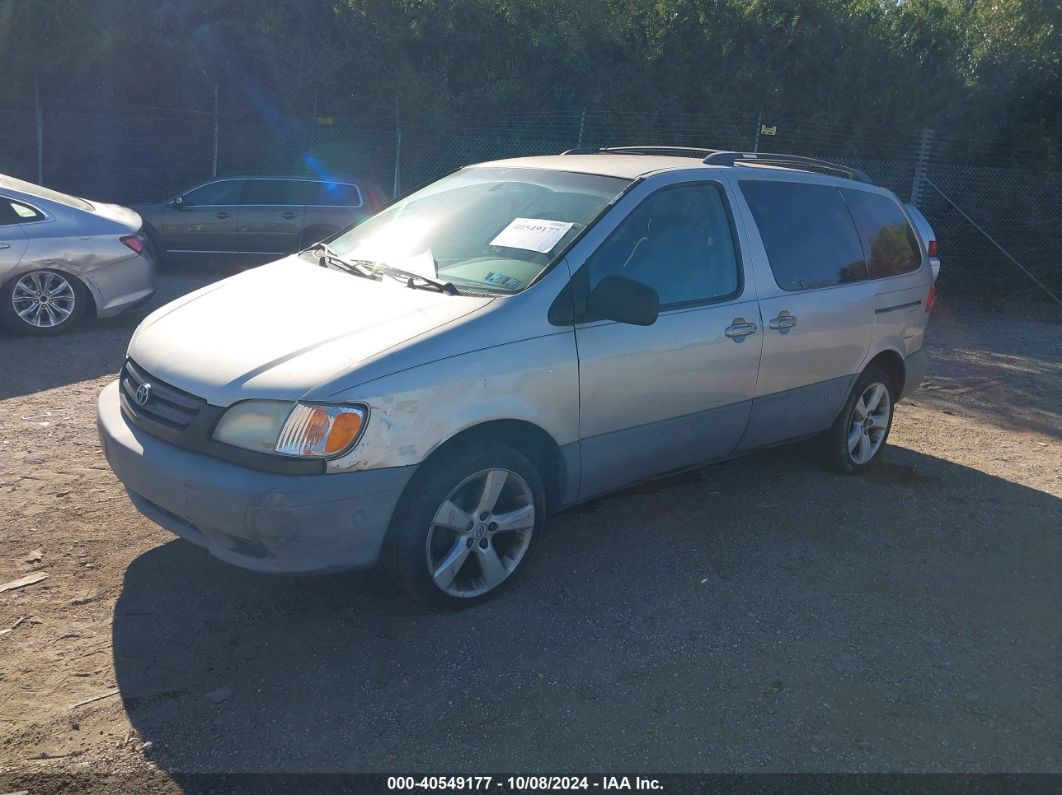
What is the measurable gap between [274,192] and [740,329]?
392 inches

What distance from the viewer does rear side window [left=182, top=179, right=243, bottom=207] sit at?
512 inches

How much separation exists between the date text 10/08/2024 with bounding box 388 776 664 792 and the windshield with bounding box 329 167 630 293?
199 centimetres

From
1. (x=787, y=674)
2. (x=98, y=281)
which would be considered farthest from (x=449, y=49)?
(x=787, y=674)

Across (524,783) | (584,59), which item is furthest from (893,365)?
(584,59)

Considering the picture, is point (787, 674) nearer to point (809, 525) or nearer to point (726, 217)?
point (809, 525)

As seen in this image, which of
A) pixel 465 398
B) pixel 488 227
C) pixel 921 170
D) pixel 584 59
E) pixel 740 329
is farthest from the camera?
pixel 584 59

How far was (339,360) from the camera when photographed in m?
3.61

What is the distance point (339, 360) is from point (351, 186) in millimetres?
10410

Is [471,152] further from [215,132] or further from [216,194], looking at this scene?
[216,194]

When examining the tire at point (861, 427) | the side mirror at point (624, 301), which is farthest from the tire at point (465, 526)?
the tire at point (861, 427)

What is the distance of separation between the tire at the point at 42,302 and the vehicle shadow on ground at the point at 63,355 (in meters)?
0.11

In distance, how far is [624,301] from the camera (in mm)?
4062

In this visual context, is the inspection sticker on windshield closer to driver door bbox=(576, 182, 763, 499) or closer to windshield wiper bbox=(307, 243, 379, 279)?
driver door bbox=(576, 182, 763, 499)

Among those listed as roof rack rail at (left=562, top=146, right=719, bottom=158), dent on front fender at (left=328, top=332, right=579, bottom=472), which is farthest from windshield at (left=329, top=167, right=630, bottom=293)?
roof rack rail at (left=562, top=146, right=719, bottom=158)
